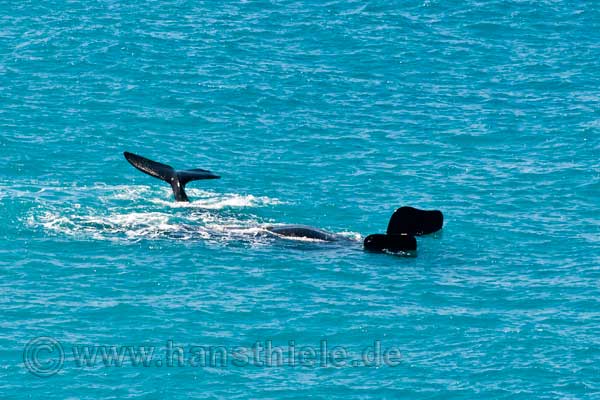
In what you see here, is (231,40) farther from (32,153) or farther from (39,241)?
(39,241)

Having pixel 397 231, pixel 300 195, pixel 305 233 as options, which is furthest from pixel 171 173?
pixel 397 231

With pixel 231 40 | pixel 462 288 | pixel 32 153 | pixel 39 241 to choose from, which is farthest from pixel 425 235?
pixel 231 40

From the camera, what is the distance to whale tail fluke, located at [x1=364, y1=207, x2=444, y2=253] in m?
32.7

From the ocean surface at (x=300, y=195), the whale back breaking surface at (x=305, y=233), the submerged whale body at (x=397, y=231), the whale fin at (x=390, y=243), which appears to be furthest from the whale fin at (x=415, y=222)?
the whale back breaking surface at (x=305, y=233)

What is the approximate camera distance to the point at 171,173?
36.4 metres

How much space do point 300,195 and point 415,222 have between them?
16.6ft

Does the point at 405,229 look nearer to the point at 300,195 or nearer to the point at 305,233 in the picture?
the point at 305,233

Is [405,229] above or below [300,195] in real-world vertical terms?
below

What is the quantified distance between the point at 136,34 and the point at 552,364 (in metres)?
28.9

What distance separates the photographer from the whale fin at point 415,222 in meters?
33.0

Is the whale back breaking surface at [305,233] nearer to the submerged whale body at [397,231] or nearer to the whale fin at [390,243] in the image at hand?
the submerged whale body at [397,231]

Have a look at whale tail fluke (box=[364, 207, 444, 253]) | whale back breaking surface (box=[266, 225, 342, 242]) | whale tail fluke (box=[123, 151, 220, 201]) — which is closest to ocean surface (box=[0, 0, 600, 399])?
whale back breaking surface (box=[266, 225, 342, 242])

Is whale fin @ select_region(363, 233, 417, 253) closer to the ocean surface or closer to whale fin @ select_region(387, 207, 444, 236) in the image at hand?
whale fin @ select_region(387, 207, 444, 236)

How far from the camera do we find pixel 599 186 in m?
→ 38.0
